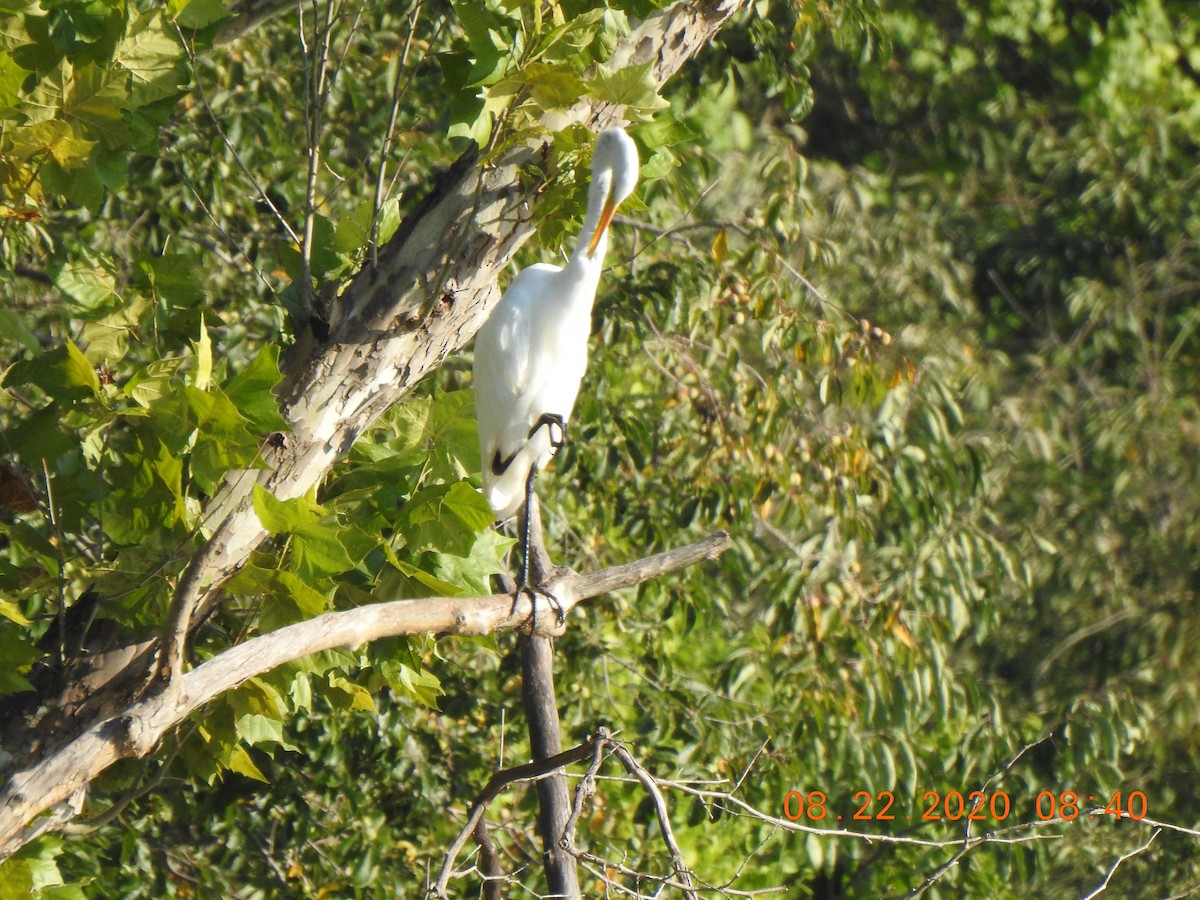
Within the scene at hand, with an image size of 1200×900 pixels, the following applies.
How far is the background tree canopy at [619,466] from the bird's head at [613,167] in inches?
1.4

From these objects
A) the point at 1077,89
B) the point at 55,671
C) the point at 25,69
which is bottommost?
the point at 55,671

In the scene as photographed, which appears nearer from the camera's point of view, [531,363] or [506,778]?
[506,778]

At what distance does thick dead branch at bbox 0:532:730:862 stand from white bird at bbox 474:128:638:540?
54cm

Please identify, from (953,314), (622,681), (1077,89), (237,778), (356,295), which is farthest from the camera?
(1077,89)

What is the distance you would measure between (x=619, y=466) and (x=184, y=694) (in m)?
1.87

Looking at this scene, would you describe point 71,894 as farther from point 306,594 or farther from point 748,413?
point 748,413

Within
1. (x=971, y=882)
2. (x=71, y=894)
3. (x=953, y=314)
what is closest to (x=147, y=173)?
(x=71, y=894)

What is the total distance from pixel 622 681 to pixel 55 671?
1.98 meters

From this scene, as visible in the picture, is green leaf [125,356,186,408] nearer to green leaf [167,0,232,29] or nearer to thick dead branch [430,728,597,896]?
green leaf [167,0,232,29]

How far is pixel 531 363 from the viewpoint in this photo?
2344mm

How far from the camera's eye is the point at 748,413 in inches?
126
